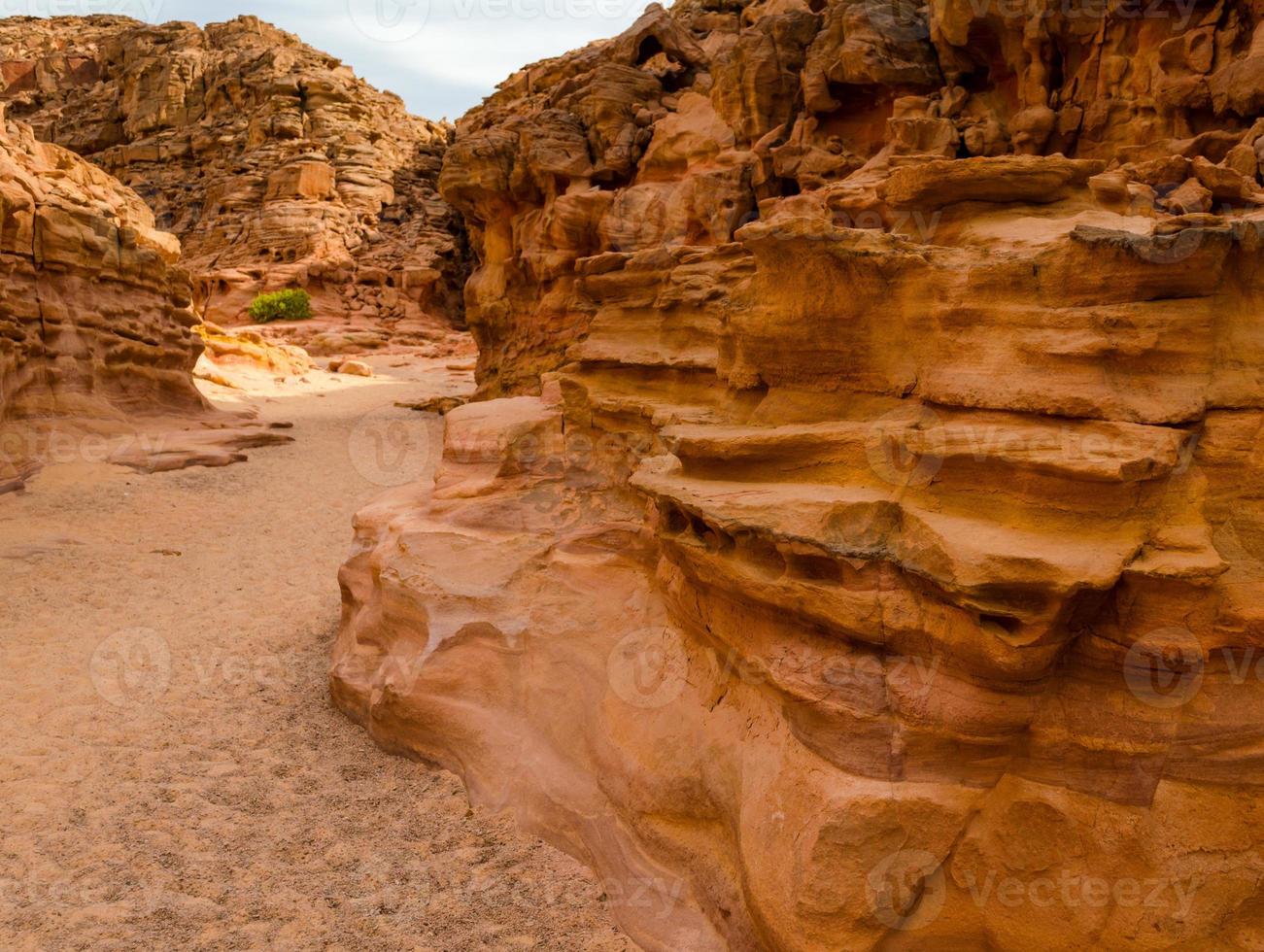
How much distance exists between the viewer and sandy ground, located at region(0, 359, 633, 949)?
3.79 meters

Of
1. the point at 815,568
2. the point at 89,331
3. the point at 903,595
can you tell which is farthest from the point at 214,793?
the point at 89,331

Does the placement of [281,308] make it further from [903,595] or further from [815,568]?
[903,595]

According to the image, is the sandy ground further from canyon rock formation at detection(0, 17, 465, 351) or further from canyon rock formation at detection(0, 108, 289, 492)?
canyon rock formation at detection(0, 17, 465, 351)

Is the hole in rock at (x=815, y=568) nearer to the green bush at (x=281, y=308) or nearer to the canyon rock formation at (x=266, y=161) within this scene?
the canyon rock formation at (x=266, y=161)

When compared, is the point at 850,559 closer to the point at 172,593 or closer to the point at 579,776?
the point at 579,776

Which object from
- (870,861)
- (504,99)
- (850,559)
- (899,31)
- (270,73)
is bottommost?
(870,861)

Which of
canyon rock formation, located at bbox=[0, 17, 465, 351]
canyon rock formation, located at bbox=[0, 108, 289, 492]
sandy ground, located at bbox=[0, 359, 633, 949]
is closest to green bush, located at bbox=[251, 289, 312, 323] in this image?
canyon rock formation, located at bbox=[0, 17, 465, 351]

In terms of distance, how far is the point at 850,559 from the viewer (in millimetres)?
3258

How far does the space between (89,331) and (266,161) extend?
1127 inches

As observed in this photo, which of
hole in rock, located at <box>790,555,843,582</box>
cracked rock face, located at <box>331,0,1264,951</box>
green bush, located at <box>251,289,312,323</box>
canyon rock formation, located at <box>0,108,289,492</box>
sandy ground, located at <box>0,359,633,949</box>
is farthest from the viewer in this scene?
green bush, located at <box>251,289,312,323</box>

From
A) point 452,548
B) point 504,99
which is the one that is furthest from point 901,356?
point 504,99

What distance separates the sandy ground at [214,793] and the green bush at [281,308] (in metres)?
22.1

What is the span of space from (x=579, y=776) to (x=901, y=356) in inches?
110

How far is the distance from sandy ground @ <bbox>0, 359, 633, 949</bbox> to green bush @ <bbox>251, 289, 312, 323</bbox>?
2206 centimetres
